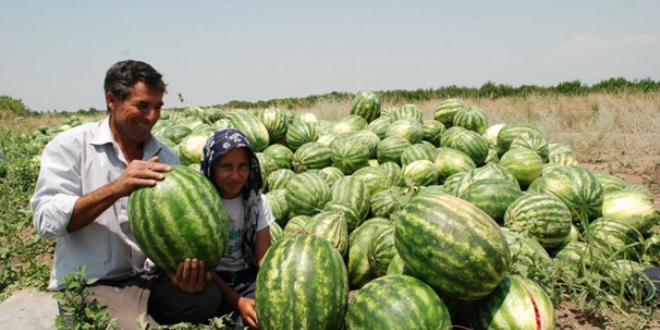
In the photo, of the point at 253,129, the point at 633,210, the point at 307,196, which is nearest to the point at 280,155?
the point at 253,129

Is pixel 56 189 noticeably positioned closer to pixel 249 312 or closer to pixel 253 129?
pixel 249 312

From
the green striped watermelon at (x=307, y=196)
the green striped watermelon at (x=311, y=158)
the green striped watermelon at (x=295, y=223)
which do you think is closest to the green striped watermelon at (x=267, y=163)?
the green striped watermelon at (x=311, y=158)

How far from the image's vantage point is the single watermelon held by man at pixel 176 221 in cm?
229

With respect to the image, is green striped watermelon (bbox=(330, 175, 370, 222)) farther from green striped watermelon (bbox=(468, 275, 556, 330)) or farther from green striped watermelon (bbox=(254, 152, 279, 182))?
green striped watermelon (bbox=(468, 275, 556, 330))

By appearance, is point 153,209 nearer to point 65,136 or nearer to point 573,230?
point 65,136

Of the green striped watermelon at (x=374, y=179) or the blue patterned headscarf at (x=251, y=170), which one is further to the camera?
the green striped watermelon at (x=374, y=179)

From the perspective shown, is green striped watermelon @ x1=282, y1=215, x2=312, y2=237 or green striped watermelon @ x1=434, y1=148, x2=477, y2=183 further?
green striped watermelon @ x1=434, y1=148, x2=477, y2=183

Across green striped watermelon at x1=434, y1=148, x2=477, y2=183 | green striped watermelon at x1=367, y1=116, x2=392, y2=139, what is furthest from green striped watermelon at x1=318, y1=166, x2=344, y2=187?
green striped watermelon at x1=367, y1=116, x2=392, y2=139

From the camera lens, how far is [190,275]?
2420 millimetres

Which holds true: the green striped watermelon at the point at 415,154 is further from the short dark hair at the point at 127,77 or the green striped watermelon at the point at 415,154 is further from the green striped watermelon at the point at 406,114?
the short dark hair at the point at 127,77

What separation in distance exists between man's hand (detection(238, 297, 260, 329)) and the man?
0.16 metres

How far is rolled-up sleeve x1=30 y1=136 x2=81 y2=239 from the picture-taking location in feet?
8.31

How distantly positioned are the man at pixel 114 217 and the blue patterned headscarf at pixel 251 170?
0.30 m

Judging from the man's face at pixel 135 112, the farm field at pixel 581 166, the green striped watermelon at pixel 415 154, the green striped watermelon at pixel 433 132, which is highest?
the man's face at pixel 135 112
